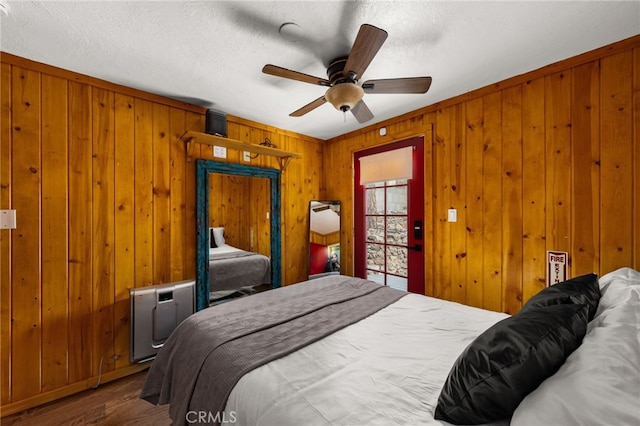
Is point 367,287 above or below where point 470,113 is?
below

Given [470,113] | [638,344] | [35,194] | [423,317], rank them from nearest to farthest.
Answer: [638,344], [423,317], [35,194], [470,113]

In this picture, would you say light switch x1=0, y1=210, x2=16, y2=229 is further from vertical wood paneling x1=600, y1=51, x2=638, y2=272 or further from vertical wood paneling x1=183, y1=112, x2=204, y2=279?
vertical wood paneling x1=600, y1=51, x2=638, y2=272

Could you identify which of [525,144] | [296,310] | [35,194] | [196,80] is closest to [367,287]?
[296,310]

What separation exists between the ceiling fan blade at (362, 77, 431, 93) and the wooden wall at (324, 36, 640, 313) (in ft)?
2.39

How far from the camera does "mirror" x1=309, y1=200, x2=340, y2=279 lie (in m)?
3.54

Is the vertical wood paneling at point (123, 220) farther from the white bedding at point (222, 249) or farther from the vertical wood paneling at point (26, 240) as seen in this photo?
the white bedding at point (222, 249)

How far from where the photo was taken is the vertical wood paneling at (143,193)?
7.42 ft

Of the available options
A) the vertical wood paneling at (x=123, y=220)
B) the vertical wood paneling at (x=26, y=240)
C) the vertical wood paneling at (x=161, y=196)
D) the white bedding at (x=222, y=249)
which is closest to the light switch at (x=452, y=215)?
the white bedding at (x=222, y=249)

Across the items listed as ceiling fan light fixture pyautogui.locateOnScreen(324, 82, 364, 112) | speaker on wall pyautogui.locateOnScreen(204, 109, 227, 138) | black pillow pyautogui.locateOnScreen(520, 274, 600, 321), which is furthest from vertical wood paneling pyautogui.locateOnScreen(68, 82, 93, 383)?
black pillow pyautogui.locateOnScreen(520, 274, 600, 321)

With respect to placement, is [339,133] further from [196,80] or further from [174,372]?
[174,372]

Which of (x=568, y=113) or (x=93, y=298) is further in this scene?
(x=93, y=298)

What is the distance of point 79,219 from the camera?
200cm

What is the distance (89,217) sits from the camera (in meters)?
2.04

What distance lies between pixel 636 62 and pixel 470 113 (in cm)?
97
